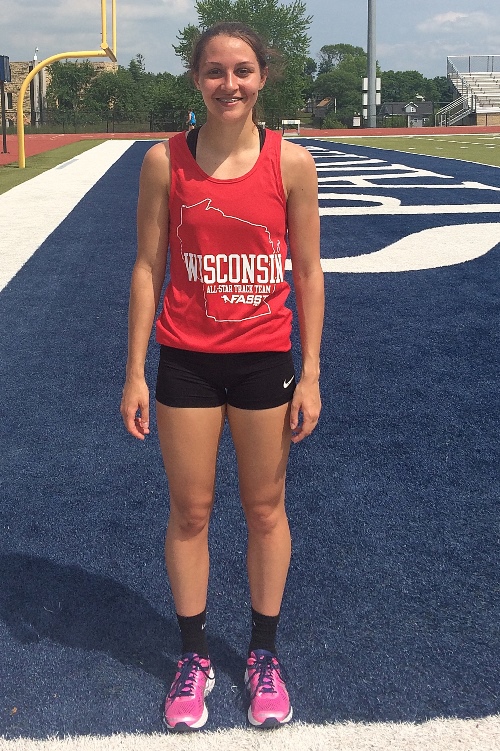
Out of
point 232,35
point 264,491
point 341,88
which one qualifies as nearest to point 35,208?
point 232,35

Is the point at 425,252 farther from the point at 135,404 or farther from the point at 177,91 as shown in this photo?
the point at 177,91

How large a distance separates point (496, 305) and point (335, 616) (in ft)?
14.1

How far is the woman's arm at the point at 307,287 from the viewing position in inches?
83.6

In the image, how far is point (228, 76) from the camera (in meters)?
2.03

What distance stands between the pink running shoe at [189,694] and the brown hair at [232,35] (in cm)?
159

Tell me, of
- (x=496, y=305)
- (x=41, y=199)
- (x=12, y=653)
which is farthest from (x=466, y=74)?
(x=12, y=653)

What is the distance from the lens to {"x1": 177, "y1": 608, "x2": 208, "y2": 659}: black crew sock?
2.32 metres

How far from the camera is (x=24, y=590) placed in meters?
2.72

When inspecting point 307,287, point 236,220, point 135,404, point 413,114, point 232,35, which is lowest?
point 135,404

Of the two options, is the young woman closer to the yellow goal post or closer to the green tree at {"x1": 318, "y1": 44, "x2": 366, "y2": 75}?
the yellow goal post

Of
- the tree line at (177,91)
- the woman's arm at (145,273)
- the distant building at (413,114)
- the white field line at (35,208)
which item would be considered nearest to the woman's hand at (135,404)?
the woman's arm at (145,273)

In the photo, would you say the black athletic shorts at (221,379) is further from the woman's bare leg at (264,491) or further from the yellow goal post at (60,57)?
the yellow goal post at (60,57)

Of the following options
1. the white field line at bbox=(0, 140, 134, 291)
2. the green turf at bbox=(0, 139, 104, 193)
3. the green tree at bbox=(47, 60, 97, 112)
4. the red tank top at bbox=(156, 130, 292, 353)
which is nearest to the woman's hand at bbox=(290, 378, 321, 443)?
the red tank top at bbox=(156, 130, 292, 353)

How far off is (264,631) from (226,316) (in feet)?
2.97
